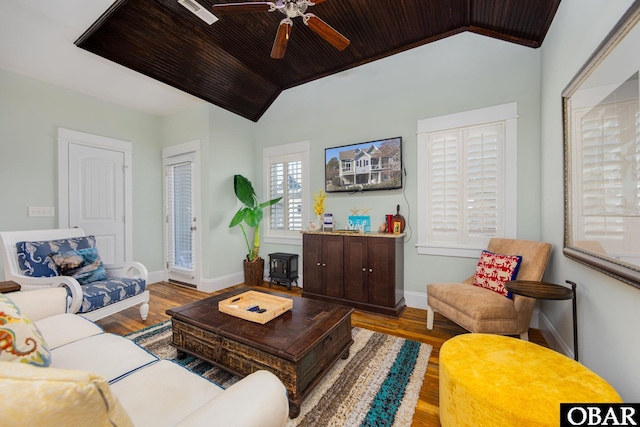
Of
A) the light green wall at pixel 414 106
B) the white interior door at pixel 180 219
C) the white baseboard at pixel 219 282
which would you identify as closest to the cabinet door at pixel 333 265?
the light green wall at pixel 414 106

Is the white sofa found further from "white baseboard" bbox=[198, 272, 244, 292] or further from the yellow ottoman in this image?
"white baseboard" bbox=[198, 272, 244, 292]

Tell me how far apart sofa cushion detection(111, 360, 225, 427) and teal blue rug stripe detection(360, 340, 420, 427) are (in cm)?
96

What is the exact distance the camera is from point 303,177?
13.6ft

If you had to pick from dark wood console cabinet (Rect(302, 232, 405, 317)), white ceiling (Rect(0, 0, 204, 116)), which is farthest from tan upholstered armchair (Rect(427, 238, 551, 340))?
white ceiling (Rect(0, 0, 204, 116))

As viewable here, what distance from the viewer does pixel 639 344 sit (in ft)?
3.86

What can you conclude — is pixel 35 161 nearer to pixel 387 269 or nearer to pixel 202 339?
pixel 202 339

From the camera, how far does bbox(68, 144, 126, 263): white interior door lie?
11.7 ft

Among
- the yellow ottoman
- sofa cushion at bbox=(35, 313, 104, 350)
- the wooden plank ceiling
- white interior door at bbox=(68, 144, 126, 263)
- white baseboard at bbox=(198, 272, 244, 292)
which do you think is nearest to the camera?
the yellow ottoman

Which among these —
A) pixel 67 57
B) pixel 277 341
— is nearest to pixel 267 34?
pixel 67 57

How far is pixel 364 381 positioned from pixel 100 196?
171 inches

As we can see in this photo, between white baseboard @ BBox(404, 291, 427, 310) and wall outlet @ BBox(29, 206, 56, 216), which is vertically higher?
wall outlet @ BBox(29, 206, 56, 216)

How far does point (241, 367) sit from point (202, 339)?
39 centimetres

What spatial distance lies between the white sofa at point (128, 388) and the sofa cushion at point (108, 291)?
0.56 metres

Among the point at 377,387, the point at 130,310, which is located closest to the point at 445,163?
the point at 377,387
